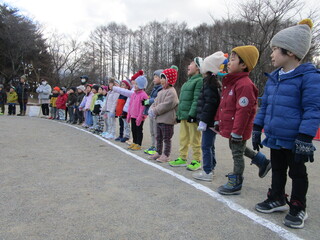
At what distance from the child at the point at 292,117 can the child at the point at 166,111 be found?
2634 millimetres

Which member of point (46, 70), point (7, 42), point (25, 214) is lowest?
point (25, 214)

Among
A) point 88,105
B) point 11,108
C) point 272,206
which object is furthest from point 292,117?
point 11,108

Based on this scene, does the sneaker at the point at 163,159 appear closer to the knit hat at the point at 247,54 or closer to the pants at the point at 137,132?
the pants at the point at 137,132

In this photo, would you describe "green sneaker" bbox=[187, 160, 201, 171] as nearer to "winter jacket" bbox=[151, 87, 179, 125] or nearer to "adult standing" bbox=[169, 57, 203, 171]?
"adult standing" bbox=[169, 57, 203, 171]

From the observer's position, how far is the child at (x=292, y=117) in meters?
2.81

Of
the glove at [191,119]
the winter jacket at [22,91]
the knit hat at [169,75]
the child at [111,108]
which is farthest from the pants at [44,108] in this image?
the glove at [191,119]

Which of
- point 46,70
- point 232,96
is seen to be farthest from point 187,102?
point 46,70

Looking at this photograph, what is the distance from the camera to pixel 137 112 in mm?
7211

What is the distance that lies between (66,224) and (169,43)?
55.1 m

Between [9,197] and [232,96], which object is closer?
[9,197]

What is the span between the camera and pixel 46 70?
46.0m

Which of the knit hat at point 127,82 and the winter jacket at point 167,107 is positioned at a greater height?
the knit hat at point 127,82

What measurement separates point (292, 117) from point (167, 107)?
3.04 m

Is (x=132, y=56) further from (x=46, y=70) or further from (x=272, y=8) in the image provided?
(x=272, y=8)
